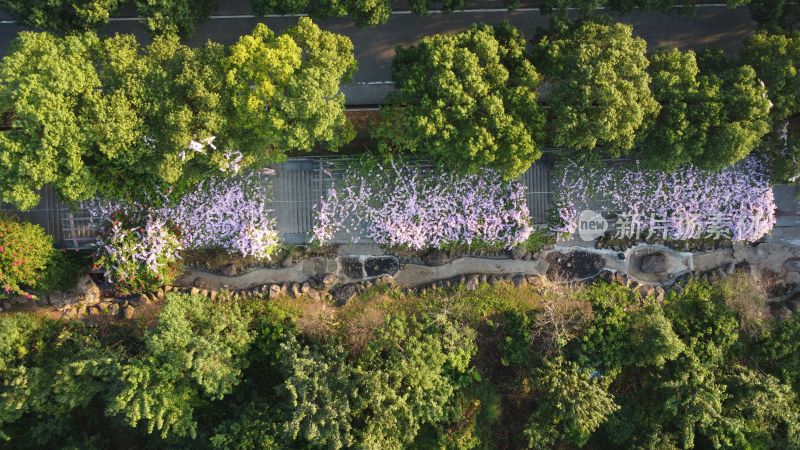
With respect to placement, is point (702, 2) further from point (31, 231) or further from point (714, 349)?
point (31, 231)

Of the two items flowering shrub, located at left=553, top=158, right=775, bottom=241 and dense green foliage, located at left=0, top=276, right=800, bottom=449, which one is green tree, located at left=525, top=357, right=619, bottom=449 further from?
flowering shrub, located at left=553, top=158, right=775, bottom=241

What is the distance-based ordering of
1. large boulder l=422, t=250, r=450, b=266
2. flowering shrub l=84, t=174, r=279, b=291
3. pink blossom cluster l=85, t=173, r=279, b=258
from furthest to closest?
large boulder l=422, t=250, r=450, b=266
pink blossom cluster l=85, t=173, r=279, b=258
flowering shrub l=84, t=174, r=279, b=291

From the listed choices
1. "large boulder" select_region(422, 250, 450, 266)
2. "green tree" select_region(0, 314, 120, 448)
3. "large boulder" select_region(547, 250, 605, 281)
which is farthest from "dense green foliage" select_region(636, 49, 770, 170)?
"green tree" select_region(0, 314, 120, 448)

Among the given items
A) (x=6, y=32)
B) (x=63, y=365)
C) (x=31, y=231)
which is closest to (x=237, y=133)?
(x=31, y=231)

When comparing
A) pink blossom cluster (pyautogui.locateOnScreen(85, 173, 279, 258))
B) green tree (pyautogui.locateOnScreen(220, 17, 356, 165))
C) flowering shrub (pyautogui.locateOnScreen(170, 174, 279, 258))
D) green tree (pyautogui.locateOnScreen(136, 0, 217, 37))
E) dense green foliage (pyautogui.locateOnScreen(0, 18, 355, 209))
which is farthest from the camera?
flowering shrub (pyautogui.locateOnScreen(170, 174, 279, 258))

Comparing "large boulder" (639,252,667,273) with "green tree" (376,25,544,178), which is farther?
"large boulder" (639,252,667,273)

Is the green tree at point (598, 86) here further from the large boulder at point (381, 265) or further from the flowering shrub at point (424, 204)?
the large boulder at point (381, 265)
